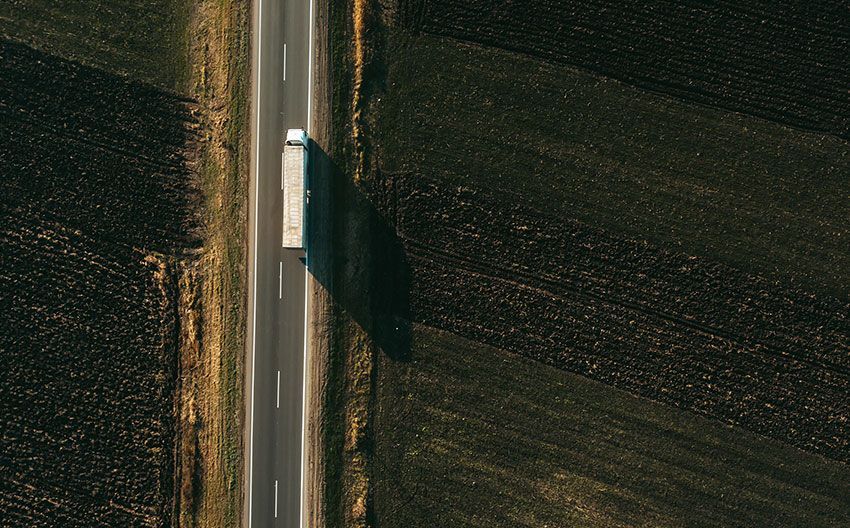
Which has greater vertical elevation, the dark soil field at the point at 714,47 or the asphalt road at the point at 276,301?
the dark soil field at the point at 714,47

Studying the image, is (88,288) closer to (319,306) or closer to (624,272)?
(319,306)

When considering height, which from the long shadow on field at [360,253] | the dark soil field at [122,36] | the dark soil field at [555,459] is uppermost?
the dark soil field at [122,36]

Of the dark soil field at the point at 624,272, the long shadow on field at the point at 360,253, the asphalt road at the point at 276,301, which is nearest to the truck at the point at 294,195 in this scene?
the long shadow on field at the point at 360,253

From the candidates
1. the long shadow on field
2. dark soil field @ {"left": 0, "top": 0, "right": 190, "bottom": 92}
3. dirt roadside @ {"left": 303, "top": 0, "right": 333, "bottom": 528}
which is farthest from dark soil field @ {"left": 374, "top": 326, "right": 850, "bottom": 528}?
dark soil field @ {"left": 0, "top": 0, "right": 190, "bottom": 92}

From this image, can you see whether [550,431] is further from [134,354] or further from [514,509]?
[134,354]

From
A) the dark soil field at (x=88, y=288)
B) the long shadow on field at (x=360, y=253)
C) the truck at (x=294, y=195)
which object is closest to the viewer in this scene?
the truck at (x=294, y=195)

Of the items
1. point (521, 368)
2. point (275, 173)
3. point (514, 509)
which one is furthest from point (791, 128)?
point (275, 173)

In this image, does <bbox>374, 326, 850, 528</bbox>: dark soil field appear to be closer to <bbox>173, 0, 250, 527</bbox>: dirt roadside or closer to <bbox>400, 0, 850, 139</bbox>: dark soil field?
<bbox>173, 0, 250, 527</bbox>: dirt roadside

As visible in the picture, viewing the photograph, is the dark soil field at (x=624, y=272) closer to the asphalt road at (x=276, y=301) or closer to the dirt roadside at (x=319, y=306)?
the dirt roadside at (x=319, y=306)
